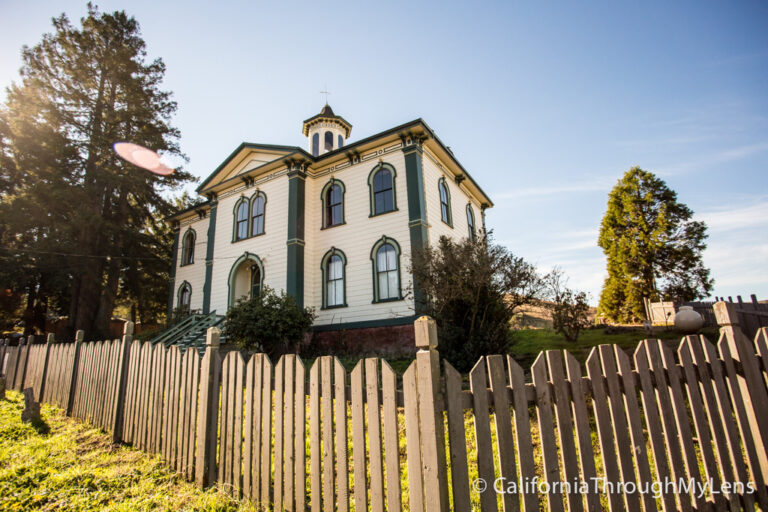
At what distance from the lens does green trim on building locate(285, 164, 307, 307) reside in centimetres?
1451

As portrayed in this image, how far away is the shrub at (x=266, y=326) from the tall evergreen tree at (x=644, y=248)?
19.9 metres

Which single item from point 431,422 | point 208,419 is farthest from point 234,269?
point 431,422

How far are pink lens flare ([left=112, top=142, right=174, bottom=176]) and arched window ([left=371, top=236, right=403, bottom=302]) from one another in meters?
16.0

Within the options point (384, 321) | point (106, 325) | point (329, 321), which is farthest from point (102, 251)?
point (384, 321)

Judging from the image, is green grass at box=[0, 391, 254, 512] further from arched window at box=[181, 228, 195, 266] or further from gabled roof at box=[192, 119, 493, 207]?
arched window at box=[181, 228, 195, 266]

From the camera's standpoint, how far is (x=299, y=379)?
124 inches

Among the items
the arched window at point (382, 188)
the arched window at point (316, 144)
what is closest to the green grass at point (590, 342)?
the arched window at point (382, 188)

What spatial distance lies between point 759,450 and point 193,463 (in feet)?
17.4

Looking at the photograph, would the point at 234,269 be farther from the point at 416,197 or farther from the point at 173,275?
the point at 416,197

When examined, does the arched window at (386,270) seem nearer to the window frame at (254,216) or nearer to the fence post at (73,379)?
the window frame at (254,216)

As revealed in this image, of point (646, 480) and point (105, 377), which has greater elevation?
point (105, 377)

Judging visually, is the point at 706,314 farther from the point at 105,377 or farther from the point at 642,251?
the point at 105,377

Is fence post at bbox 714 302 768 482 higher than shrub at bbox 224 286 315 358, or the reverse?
shrub at bbox 224 286 315 358

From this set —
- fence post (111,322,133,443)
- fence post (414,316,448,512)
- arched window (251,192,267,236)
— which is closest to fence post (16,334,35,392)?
fence post (111,322,133,443)
